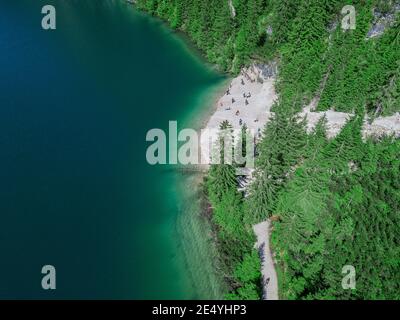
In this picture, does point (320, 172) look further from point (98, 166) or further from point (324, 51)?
point (98, 166)

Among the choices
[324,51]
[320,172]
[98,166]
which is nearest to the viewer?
[320,172]

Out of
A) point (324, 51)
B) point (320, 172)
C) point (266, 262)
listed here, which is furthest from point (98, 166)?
point (324, 51)

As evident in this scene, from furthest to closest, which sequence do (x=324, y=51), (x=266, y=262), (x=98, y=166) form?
(x=324, y=51) < (x=98, y=166) < (x=266, y=262)

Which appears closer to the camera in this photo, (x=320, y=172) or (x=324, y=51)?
(x=320, y=172)

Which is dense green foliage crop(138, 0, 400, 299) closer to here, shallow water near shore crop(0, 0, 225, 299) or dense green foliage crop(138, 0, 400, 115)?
dense green foliage crop(138, 0, 400, 115)
